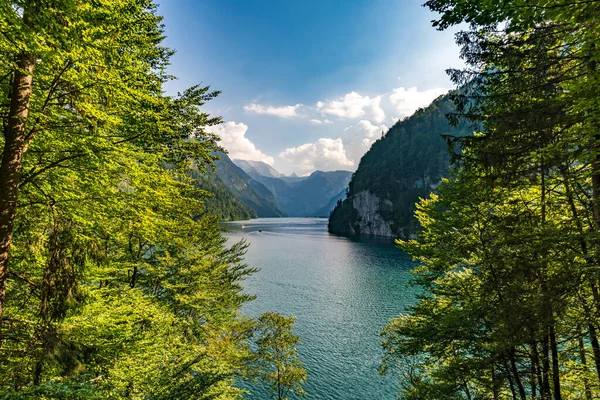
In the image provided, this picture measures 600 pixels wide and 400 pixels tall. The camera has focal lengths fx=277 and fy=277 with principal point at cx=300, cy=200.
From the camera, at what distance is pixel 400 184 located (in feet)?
558

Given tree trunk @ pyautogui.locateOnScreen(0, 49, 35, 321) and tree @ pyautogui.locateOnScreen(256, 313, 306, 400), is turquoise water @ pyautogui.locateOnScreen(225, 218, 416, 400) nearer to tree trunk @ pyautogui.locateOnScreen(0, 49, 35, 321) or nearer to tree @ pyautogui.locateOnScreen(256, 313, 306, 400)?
tree @ pyautogui.locateOnScreen(256, 313, 306, 400)

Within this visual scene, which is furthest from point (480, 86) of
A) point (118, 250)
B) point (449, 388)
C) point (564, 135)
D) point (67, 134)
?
point (118, 250)

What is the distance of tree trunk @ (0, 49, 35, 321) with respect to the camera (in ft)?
15.0

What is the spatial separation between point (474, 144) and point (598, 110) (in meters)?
2.47

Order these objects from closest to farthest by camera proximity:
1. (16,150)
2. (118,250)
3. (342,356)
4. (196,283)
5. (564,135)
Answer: (16,150) → (564,135) → (118,250) → (196,283) → (342,356)

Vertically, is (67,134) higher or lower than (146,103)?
lower

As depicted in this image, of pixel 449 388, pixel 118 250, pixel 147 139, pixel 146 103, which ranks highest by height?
pixel 146 103

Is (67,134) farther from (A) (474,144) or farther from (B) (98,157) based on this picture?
(A) (474,144)

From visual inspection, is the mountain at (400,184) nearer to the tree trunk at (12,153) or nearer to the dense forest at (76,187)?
the dense forest at (76,187)

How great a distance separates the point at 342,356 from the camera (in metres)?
26.5

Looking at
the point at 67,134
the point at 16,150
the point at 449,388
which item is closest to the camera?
the point at 16,150

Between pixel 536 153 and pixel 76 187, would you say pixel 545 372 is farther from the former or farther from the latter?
pixel 76 187

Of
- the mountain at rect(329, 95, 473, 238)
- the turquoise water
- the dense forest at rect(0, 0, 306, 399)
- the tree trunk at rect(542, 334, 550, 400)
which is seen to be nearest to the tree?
the turquoise water

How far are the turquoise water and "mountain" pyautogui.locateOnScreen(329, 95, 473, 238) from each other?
8165cm
